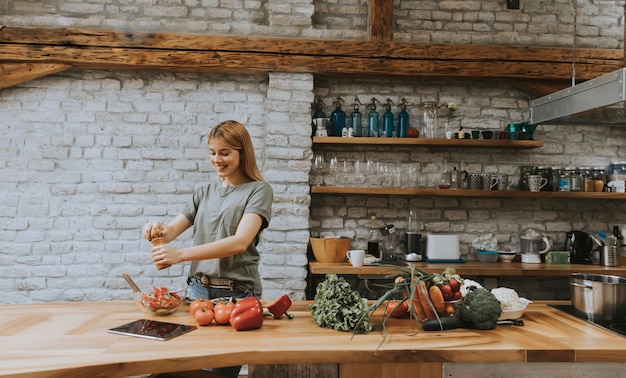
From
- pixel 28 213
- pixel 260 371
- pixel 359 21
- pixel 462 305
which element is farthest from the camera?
pixel 359 21

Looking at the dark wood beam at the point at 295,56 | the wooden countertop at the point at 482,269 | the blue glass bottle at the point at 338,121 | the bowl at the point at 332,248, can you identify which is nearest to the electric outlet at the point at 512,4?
the dark wood beam at the point at 295,56

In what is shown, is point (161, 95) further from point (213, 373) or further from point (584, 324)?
point (584, 324)

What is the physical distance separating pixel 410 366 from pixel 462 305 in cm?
41

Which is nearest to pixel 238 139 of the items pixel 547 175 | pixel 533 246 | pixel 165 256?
pixel 165 256

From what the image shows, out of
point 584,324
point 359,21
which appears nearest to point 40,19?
point 359,21

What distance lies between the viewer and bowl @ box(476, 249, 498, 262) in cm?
421

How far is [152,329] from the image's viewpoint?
6.08 ft

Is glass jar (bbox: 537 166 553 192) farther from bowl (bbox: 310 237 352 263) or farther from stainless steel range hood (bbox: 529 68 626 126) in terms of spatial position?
bowl (bbox: 310 237 352 263)

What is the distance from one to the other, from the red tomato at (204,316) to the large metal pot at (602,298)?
64.7 inches

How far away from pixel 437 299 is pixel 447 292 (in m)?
0.05

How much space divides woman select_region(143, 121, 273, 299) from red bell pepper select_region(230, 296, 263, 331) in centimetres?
37

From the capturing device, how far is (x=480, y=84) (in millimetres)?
4492

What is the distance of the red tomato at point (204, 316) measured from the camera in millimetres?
1931

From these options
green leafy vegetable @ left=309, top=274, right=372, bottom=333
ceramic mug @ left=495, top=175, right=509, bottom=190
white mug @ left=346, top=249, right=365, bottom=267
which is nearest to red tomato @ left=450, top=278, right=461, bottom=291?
green leafy vegetable @ left=309, top=274, right=372, bottom=333
